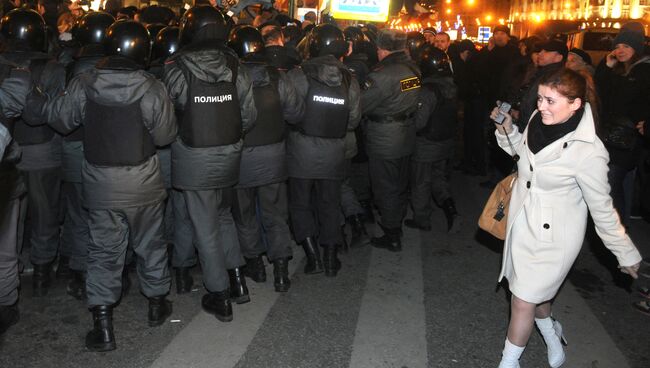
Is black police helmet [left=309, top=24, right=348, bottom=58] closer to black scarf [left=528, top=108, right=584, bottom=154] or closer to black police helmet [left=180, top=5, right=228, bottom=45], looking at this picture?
black police helmet [left=180, top=5, right=228, bottom=45]

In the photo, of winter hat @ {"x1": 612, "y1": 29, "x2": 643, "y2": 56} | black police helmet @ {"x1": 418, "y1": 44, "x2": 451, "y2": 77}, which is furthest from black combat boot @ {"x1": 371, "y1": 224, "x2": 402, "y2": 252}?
winter hat @ {"x1": 612, "y1": 29, "x2": 643, "y2": 56}

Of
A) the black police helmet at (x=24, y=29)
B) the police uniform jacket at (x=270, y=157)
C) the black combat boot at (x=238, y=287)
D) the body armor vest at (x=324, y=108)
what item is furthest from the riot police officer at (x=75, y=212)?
the body armor vest at (x=324, y=108)

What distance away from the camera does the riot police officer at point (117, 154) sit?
151 inches

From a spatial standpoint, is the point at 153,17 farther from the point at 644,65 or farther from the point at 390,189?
the point at 644,65

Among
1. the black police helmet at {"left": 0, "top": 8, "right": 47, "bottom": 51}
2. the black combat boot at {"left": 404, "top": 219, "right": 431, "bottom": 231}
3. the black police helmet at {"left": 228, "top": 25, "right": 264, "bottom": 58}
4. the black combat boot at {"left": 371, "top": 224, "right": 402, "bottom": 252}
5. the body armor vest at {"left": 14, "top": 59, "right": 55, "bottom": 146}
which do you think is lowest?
the black combat boot at {"left": 404, "top": 219, "right": 431, "bottom": 231}

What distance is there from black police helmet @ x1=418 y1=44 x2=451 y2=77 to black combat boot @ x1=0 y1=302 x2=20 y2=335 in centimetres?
465

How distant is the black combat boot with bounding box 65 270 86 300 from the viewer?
15.4 ft

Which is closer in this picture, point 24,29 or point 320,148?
point 24,29

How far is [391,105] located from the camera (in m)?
5.98

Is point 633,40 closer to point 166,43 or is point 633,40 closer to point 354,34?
point 354,34

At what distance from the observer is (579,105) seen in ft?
11.2

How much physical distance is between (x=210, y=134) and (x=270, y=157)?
0.83 meters

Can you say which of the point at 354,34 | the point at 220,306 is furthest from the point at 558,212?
the point at 354,34

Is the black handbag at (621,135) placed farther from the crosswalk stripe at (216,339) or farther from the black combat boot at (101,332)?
the black combat boot at (101,332)
